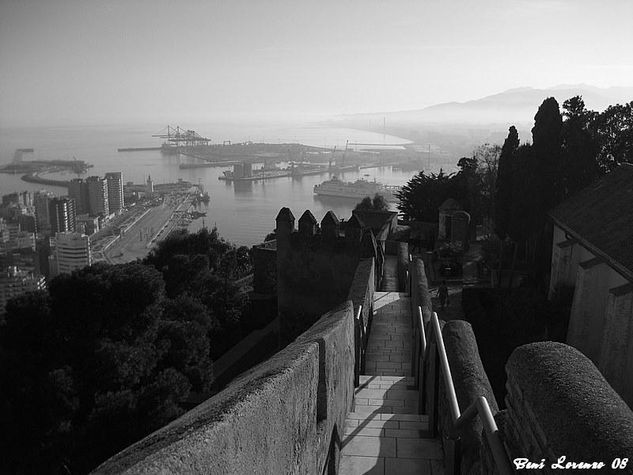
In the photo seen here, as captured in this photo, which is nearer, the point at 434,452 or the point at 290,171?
the point at 434,452

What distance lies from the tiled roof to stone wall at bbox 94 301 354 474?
27.4 feet

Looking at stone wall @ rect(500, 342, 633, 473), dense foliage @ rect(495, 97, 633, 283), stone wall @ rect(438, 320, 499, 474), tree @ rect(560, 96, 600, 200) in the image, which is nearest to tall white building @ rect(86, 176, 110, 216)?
dense foliage @ rect(495, 97, 633, 283)

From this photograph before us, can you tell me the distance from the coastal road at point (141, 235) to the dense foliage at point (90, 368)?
3248 cm

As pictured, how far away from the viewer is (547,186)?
18.0 m

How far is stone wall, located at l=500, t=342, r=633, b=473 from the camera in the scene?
194 centimetres

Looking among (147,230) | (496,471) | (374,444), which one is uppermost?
(496,471)

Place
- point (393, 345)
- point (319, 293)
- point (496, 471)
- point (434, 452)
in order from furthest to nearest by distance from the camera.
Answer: point (319, 293), point (393, 345), point (434, 452), point (496, 471)

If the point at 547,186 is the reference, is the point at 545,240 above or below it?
below

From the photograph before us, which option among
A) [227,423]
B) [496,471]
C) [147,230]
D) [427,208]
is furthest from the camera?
[147,230]

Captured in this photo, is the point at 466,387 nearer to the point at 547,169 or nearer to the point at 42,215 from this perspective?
the point at 547,169

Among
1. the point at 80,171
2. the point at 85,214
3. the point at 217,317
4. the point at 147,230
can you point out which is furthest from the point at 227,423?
the point at 80,171

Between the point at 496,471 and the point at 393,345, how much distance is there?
7106 millimetres

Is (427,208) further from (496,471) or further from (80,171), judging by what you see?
(80,171)

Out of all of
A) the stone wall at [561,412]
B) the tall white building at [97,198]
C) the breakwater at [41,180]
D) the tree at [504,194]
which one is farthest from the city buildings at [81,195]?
the stone wall at [561,412]
